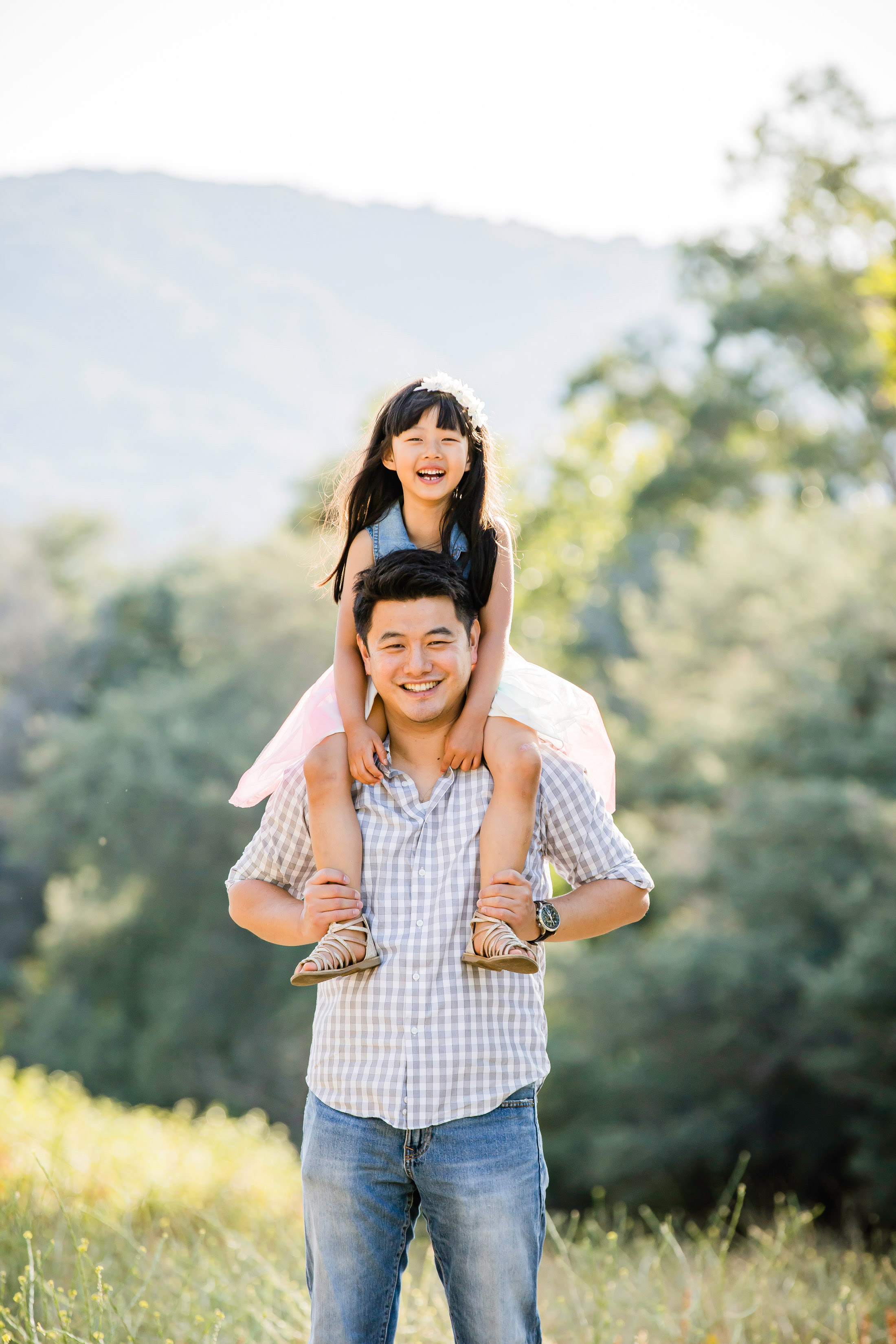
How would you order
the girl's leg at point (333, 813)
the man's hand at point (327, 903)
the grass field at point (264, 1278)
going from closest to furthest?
the man's hand at point (327, 903)
the girl's leg at point (333, 813)
the grass field at point (264, 1278)

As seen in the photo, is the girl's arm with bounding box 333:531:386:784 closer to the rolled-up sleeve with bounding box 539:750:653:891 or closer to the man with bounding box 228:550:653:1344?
the man with bounding box 228:550:653:1344

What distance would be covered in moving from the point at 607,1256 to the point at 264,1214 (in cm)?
204

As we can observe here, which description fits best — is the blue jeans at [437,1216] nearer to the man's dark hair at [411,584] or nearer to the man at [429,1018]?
the man at [429,1018]

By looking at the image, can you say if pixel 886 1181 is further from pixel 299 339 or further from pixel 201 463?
pixel 299 339

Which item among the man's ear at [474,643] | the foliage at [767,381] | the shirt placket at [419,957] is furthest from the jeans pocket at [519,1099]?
the foliage at [767,381]

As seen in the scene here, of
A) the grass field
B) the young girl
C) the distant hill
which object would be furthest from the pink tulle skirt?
the distant hill

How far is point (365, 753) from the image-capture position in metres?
2.20

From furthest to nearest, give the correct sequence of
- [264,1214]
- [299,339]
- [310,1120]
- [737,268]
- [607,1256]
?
[299,339], [737,268], [264,1214], [607,1256], [310,1120]

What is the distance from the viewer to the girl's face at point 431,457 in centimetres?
265

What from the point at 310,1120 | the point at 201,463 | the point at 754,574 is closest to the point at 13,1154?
the point at 310,1120

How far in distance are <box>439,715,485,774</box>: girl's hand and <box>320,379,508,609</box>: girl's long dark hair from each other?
0.45m

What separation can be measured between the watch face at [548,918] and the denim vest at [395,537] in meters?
0.86

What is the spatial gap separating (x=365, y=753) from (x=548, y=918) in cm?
45

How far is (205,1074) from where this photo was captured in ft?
58.5
